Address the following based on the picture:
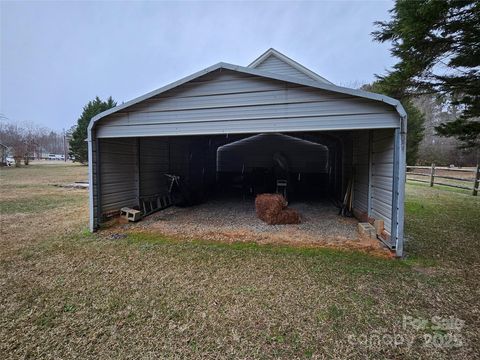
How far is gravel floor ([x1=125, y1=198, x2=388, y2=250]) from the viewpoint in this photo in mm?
4828

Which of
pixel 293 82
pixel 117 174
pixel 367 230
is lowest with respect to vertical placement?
pixel 367 230

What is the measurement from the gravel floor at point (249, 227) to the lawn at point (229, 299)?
1.71 ft

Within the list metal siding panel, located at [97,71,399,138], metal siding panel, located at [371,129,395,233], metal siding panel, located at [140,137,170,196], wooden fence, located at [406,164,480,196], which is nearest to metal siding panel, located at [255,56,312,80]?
metal siding panel, located at [140,137,170,196]

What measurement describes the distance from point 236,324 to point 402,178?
3.19 metres

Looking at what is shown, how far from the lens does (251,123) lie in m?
4.48

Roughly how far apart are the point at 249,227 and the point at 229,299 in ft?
9.64

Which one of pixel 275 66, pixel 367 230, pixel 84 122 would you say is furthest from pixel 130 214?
pixel 84 122

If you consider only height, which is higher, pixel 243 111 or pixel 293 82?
pixel 293 82

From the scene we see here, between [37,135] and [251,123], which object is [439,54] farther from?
[37,135]

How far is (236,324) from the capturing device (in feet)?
7.68

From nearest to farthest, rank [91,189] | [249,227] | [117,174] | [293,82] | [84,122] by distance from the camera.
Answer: [293,82], [91,189], [249,227], [117,174], [84,122]

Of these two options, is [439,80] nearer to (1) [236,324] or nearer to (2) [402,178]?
(2) [402,178]

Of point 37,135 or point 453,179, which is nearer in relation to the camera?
point 453,179

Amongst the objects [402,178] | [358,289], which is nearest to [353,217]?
[402,178]
